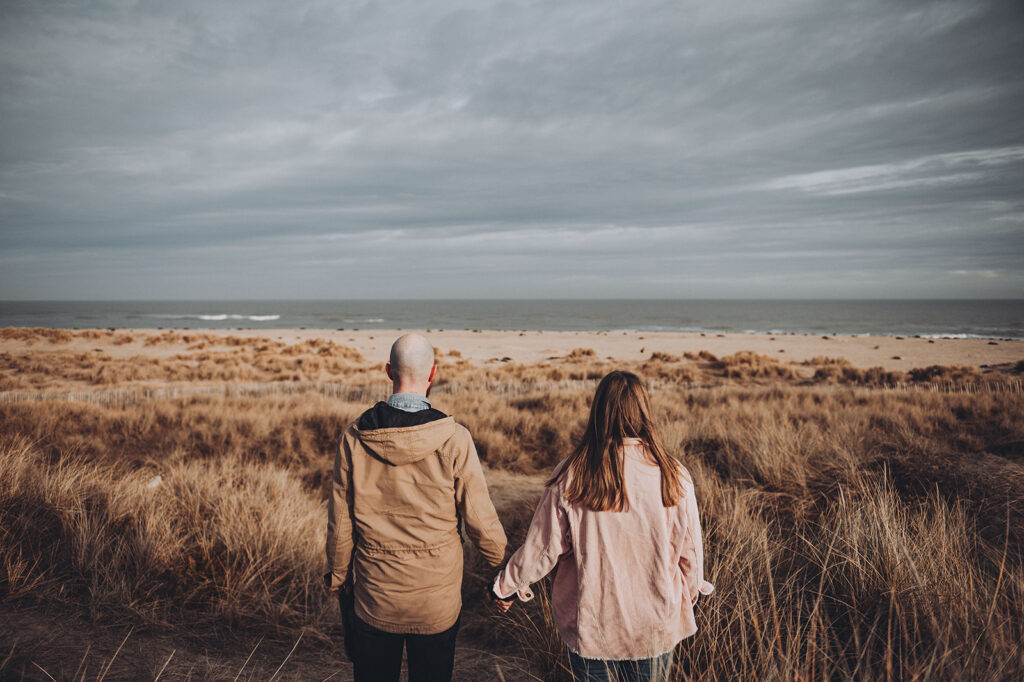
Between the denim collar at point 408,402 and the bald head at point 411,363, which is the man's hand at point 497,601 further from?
the bald head at point 411,363

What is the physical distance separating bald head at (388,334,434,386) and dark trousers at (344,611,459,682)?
3.57 feet

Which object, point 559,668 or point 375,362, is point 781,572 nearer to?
point 559,668

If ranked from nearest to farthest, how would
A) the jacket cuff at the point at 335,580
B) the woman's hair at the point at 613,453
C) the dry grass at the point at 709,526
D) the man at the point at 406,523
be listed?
1. the woman's hair at the point at 613,453
2. the man at the point at 406,523
3. the jacket cuff at the point at 335,580
4. the dry grass at the point at 709,526

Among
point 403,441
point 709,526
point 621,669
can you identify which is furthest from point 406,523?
point 709,526

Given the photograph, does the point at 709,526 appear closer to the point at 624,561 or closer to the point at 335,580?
the point at 624,561

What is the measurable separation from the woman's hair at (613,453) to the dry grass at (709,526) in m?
1.06

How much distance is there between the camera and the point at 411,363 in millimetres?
2205

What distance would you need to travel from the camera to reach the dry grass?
9.51 ft

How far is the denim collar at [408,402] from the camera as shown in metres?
2.19

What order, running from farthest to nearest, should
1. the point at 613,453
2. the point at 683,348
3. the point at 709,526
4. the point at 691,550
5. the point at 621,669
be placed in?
the point at 683,348 < the point at 709,526 < the point at 621,669 < the point at 691,550 < the point at 613,453

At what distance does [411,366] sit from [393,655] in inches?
50.3

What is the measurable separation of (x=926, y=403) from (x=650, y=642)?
1091cm

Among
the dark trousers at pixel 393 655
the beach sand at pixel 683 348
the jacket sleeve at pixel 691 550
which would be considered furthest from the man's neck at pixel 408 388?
the beach sand at pixel 683 348

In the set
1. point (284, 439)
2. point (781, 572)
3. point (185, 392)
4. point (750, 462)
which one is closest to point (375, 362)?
point (185, 392)
